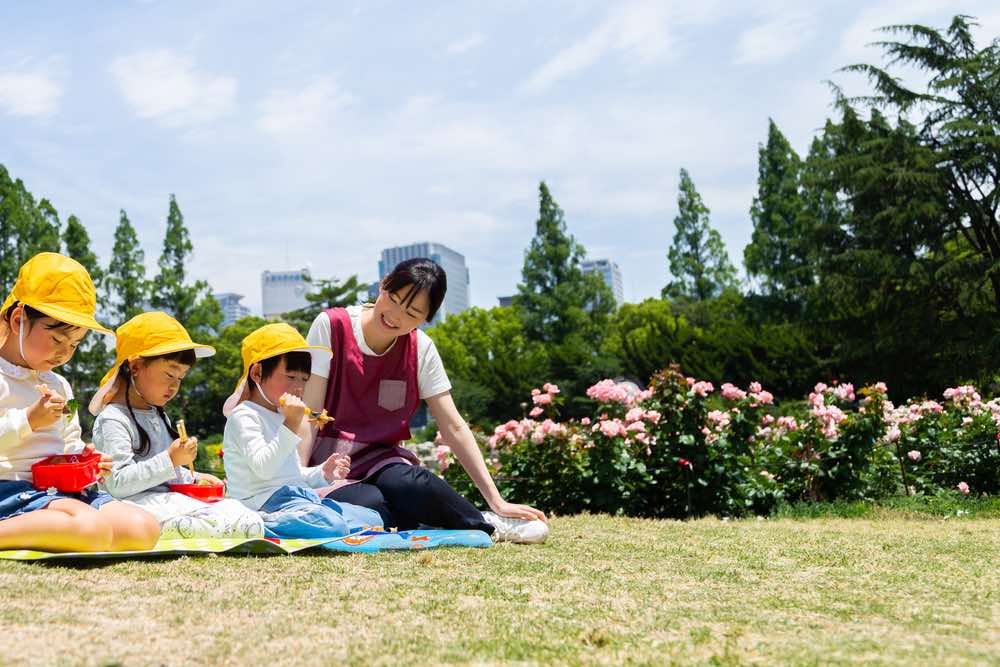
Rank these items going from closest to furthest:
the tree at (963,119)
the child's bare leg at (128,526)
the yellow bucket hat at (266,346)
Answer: the child's bare leg at (128,526)
the yellow bucket hat at (266,346)
the tree at (963,119)

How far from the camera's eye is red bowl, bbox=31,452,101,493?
10.5ft

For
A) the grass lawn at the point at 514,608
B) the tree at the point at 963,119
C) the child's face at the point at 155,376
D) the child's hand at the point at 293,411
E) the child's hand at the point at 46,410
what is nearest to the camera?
the grass lawn at the point at 514,608

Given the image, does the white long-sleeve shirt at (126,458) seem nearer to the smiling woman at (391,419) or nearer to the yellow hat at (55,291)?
the yellow hat at (55,291)

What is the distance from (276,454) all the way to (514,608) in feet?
5.00

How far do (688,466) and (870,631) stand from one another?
13.5 feet

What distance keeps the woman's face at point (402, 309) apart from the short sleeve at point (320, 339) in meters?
0.27

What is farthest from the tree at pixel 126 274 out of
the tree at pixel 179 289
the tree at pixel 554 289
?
the tree at pixel 554 289

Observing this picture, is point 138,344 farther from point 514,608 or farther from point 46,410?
point 514,608

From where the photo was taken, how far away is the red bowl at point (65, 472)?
3199 mm

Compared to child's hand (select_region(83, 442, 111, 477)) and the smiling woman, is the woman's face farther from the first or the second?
child's hand (select_region(83, 442, 111, 477))

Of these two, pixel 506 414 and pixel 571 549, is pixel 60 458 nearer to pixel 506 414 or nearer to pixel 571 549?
pixel 571 549

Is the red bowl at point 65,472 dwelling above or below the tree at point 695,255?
below

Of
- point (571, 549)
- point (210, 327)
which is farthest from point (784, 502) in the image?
point (210, 327)

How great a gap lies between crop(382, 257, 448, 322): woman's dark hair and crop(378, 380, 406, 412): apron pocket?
0.39 meters
